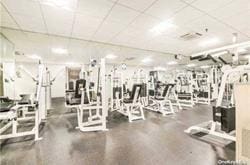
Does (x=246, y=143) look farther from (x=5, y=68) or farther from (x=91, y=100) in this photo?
(x=5, y=68)

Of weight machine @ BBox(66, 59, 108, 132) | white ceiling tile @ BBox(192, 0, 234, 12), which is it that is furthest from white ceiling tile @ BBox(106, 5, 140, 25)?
white ceiling tile @ BBox(192, 0, 234, 12)

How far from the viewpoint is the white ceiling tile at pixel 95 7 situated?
263 centimetres

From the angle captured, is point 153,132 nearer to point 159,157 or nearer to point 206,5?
point 159,157

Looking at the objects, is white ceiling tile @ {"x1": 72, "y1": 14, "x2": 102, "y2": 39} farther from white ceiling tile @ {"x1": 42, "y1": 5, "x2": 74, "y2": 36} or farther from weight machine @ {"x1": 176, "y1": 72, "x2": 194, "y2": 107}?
weight machine @ {"x1": 176, "y1": 72, "x2": 194, "y2": 107}

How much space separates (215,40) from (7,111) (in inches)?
269

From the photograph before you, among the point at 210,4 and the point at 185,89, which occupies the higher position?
the point at 210,4

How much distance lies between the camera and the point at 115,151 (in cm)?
220

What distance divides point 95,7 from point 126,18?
85 centimetres

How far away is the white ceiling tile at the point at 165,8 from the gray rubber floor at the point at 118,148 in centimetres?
277

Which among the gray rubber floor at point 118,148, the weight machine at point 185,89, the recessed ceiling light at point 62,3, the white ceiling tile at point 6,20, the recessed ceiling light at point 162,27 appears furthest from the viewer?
the weight machine at point 185,89

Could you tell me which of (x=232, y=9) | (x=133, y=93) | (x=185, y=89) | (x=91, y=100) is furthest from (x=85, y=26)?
(x=185, y=89)

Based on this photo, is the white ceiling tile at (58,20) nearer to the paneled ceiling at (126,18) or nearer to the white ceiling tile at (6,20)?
the paneled ceiling at (126,18)

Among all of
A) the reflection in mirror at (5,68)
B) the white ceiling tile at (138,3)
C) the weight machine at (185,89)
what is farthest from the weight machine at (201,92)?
the reflection in mirror at (5,68)

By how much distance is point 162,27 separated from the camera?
389cm
